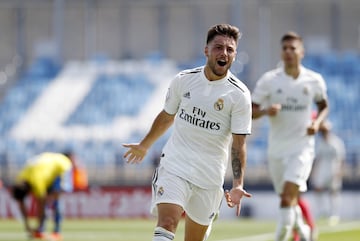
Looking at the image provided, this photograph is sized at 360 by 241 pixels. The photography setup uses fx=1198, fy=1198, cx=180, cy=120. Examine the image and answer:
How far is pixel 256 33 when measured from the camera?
45094 millimetres

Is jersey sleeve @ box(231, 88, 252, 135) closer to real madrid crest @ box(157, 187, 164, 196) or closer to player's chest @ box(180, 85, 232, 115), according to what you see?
player's chest @ box(180, 85, 232, 115)

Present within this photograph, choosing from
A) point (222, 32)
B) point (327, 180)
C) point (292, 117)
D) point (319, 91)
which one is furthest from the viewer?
point (327, 180)

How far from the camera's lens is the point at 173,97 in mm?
10633

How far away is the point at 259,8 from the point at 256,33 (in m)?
0.96

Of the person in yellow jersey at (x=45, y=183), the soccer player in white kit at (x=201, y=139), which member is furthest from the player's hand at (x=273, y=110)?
the person in yellow jersey at (x=45, y=183)

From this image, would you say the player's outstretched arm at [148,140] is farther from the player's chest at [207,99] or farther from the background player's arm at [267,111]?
the background player's arm at [267,111]

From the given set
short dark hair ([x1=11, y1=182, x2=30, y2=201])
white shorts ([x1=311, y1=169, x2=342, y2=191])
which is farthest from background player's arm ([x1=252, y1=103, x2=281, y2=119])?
white shorts ([x1=311, y1=169, x2=342, y2=191])

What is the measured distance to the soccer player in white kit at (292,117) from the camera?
47.5 ft

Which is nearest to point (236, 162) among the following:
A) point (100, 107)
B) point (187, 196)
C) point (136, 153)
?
point (187, 196)

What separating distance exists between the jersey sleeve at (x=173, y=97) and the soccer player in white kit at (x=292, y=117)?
396cm

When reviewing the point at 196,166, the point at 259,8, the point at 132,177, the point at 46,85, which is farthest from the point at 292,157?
the point at 259,8

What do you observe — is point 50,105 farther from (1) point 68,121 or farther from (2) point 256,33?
Answer: (2) point 256,33

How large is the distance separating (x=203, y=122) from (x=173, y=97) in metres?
0.37

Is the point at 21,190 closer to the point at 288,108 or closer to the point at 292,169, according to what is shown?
the point at 288,108
